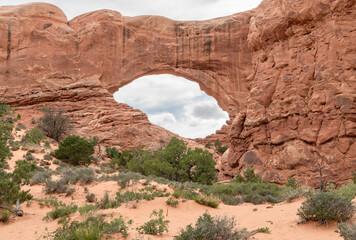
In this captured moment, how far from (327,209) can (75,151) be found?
15621mm

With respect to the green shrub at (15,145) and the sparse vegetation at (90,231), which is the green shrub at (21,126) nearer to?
the green shrub at (15,145)

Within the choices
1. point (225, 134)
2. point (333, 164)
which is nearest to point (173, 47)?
point (225, 134)

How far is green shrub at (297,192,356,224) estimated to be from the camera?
618 cm

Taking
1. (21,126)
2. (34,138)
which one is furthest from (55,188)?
(21,126)

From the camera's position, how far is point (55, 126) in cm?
2448

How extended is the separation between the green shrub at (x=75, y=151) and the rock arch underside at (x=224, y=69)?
6788 mm

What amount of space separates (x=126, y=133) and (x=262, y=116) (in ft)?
41.7

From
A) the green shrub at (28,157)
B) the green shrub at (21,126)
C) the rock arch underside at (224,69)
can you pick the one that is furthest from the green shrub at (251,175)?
the green shrub at (21,126)

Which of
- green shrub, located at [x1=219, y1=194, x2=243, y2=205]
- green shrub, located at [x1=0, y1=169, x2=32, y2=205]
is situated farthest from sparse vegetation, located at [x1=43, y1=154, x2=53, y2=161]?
green shrub, located at [x1=219, y1=194, x2=243, y2=205]

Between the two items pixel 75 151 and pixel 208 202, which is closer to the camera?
pixel 208 202

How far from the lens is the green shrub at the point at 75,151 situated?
61.3 ft

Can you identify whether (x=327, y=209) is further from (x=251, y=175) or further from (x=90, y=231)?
(x=251, y=175)

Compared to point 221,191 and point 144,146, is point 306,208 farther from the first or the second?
point 144,146

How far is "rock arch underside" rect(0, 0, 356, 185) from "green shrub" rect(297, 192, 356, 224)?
10.0 meters
